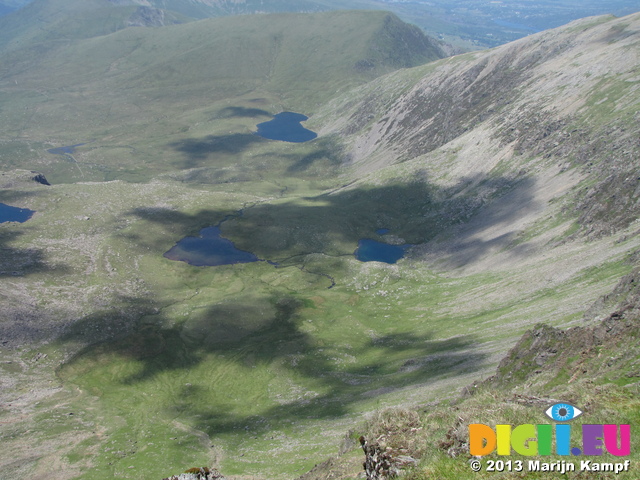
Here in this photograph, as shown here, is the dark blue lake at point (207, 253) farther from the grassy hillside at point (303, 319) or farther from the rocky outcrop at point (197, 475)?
the rocky outcrop at point (197, 475)

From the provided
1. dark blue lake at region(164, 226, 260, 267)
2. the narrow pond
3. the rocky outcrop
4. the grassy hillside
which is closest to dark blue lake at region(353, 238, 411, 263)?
the narrow pond

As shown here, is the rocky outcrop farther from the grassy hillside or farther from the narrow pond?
the narrow pond

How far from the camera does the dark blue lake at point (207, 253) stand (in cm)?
18350

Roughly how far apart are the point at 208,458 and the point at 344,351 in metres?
48.6

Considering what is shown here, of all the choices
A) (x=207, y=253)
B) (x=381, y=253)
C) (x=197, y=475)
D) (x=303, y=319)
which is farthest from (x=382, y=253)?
(x=197, y=475)

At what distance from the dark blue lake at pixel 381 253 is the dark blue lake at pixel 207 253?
42.8 metres

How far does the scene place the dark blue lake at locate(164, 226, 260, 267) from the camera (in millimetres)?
183500

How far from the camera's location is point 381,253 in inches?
7643

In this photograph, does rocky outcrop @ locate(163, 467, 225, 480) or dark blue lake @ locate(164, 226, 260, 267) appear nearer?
rocky outcrop @ locate(163, 467, 225, 480)

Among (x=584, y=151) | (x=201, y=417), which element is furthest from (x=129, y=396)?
(x=584, y=151)

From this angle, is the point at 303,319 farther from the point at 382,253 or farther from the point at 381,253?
the point at 382,253

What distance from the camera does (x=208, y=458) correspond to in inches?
3201

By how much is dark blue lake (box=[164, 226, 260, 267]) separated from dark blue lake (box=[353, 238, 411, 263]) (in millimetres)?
42830

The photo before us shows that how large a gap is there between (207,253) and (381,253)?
70565 millimetres
